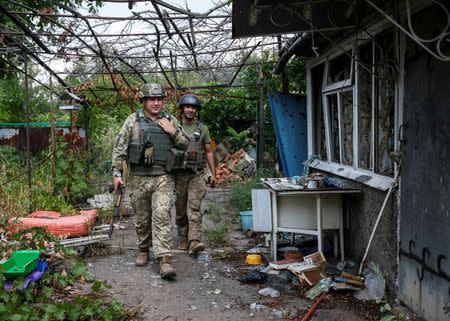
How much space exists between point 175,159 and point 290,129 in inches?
138

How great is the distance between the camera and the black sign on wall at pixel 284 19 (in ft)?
14.8

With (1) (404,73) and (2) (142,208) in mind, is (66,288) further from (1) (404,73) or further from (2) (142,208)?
(1) (404,73)

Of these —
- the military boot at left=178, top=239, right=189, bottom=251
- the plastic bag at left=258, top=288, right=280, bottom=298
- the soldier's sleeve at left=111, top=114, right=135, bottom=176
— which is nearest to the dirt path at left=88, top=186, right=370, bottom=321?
the plastic bag at left=258, top=288, right=280, bottom=298

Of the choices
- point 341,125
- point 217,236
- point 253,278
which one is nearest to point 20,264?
point 253,278

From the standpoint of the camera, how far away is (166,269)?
16.5 ft

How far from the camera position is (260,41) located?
765 cm

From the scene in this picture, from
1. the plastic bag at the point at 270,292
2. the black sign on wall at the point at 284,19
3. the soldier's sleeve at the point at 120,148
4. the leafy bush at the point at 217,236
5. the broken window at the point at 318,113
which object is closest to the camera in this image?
the black sign on wall at the point at 284,19

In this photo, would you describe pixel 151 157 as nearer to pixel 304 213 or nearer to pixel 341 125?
pixel 304 213

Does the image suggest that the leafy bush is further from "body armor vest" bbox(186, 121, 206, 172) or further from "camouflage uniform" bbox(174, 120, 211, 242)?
"body armor vest" bbox(186, 121, 206, 172)

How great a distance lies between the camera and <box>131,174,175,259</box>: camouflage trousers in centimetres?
524

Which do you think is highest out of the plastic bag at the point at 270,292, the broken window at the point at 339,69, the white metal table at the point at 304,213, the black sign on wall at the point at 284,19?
the black sign on wall at the point at 284,19

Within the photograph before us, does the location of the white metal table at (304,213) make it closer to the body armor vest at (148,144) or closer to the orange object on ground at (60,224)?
the body armor vest at (148,144)

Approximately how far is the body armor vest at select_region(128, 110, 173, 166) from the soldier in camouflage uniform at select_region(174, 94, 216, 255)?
0.59 meters

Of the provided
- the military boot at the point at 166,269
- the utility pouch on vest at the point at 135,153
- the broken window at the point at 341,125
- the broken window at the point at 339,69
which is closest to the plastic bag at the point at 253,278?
the military boot at the point at 166,269
